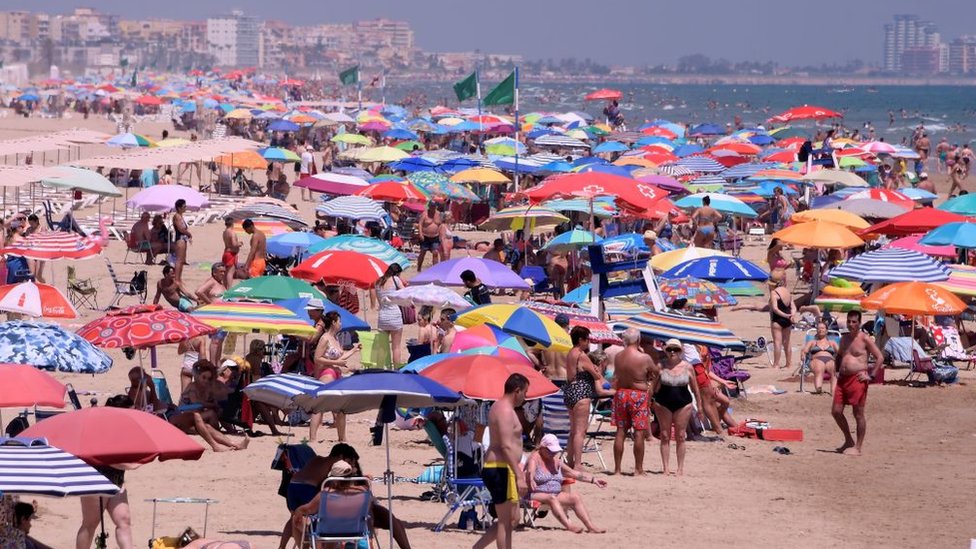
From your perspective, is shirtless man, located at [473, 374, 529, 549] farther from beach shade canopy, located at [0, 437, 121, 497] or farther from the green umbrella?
the green umbrella

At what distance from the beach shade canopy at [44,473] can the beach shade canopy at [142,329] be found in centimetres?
352

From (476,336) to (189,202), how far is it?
10.2 meters

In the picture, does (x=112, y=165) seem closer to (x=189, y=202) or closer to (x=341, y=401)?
(x=189, y=202)

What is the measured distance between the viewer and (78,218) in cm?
2419

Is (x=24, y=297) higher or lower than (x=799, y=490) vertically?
higher

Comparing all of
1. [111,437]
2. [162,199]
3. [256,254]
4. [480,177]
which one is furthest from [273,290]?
[480,177]

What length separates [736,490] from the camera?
1015cm

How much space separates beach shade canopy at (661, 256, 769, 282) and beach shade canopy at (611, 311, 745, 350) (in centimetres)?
298

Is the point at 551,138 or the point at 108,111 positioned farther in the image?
the point at 108,111

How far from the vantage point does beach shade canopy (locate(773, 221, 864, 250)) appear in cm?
1619

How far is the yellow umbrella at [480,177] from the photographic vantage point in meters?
24.0

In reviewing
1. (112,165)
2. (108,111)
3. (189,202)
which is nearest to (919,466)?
(189,202)

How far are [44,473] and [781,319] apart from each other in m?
9.48

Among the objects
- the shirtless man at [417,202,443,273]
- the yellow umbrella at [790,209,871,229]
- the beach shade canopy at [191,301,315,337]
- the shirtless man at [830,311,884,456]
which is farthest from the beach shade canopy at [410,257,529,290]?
the yellow umbrella at [790,209,871,229]
